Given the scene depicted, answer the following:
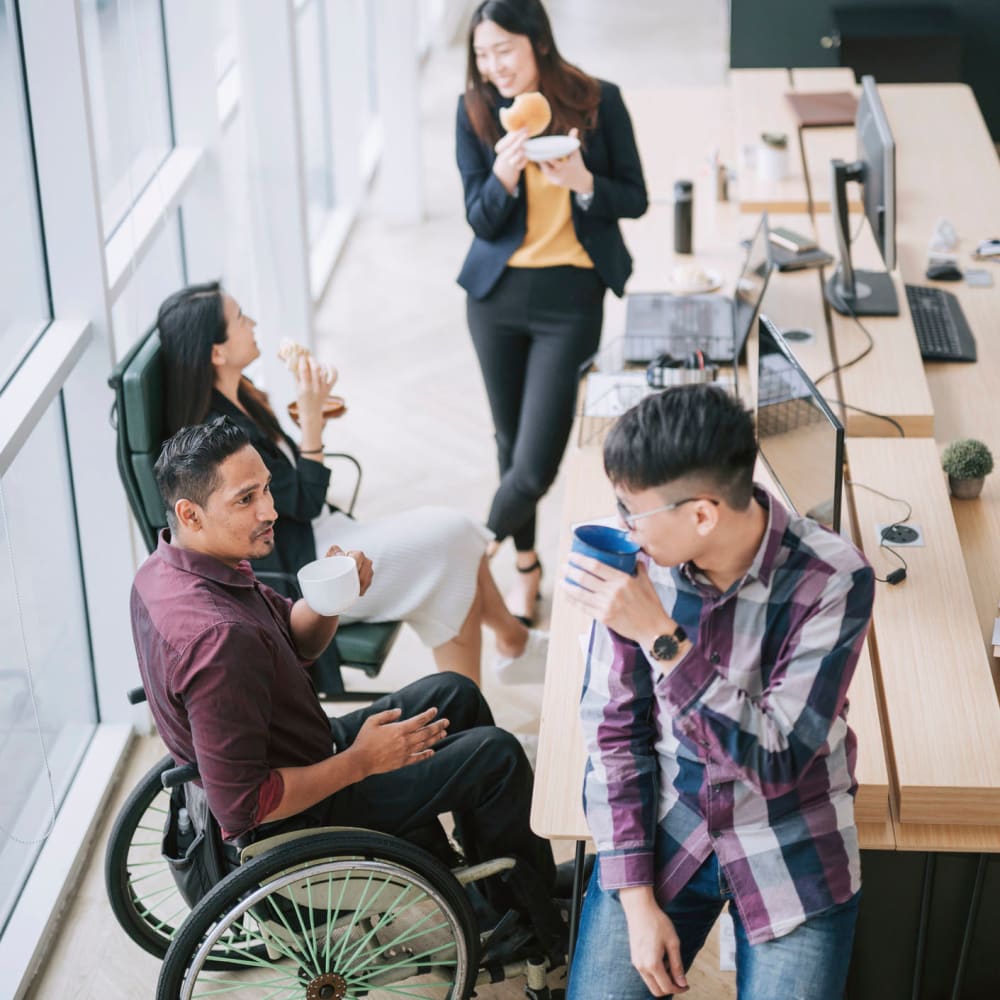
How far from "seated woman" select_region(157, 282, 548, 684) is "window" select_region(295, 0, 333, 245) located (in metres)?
2.79

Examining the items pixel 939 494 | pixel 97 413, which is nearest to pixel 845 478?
pixel 939 494

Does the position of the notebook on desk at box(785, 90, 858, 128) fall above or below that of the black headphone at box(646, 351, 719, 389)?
above

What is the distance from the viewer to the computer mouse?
377cm

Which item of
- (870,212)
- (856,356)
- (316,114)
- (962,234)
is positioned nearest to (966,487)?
(856,356)

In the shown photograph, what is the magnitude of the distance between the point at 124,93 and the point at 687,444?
2260 mm

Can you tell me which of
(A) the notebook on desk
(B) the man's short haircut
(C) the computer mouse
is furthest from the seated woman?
(A) the notebook on desk

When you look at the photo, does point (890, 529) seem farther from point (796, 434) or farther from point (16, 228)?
point (16, 228)

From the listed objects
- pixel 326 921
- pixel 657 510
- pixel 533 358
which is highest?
pixel 657 510

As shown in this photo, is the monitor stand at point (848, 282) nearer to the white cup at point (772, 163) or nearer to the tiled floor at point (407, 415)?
the white cup at point (772, 163)

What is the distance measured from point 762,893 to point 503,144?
73.5 inches

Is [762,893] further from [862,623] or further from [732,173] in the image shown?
[732,173]

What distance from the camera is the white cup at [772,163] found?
13.9ft

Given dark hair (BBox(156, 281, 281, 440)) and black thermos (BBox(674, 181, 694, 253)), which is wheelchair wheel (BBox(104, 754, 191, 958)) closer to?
dark hair (BBox(156, 281, 281, 440))

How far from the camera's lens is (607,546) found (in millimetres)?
1839
